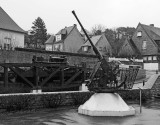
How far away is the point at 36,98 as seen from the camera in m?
16.1

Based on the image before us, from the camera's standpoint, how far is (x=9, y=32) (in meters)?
50.6

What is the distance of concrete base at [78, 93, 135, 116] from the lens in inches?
522

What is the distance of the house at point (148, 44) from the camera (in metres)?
53.4

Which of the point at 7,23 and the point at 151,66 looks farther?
the point at 151,66

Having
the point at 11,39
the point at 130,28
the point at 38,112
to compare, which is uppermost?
the point at 130,28

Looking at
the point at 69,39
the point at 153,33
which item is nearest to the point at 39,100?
the point at 153,33

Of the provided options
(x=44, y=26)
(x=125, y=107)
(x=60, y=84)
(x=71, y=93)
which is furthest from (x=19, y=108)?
(x=44, y=26)

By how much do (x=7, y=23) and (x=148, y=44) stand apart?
2543 cm

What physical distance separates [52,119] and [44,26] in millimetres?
73650

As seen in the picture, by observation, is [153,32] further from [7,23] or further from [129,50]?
[7,23]

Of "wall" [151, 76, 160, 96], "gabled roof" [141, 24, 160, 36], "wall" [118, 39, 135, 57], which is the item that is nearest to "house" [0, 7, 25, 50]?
"wall" [118, 39, 135, 57]

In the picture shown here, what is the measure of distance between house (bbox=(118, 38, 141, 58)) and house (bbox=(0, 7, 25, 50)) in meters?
19.0

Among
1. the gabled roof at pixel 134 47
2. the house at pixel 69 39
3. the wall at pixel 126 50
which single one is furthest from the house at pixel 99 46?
the gabled roof at pixel 134 47

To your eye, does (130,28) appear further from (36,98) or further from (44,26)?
(36,98)
